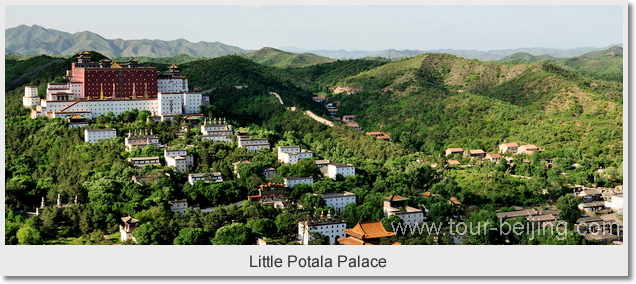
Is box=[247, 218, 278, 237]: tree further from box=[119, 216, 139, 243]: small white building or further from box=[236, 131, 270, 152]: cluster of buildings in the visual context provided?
box=[236, 131, 270, 152]: cluster of buildings

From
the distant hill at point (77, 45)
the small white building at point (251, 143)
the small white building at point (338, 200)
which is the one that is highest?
the distant hill at point (77, 45)

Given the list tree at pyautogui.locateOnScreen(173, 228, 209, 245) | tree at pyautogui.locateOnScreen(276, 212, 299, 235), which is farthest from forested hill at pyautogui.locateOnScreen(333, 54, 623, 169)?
tree at pyautogui.locateOnScreen(173, 228, 209, 245)

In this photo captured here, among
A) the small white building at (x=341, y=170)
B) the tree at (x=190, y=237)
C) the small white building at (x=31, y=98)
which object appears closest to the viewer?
the tree at (x=190, y=237)

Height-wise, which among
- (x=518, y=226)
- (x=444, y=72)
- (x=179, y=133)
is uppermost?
(x=444, y=72)

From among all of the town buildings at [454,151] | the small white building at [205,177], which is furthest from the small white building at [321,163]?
the town buildings at [454,151]

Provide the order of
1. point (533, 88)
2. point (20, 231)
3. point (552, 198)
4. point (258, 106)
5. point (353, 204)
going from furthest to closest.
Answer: point (533, 88) → point (258, 106) → point (552, 198) → point (353, 204) → point (20, 231)

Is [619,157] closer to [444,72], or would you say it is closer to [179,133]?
[179,133]

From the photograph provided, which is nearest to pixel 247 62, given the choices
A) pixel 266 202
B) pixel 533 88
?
pixel 533 88

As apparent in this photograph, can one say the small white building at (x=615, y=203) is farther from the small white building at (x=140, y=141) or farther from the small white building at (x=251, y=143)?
the small white building at (x=140, y=141)
